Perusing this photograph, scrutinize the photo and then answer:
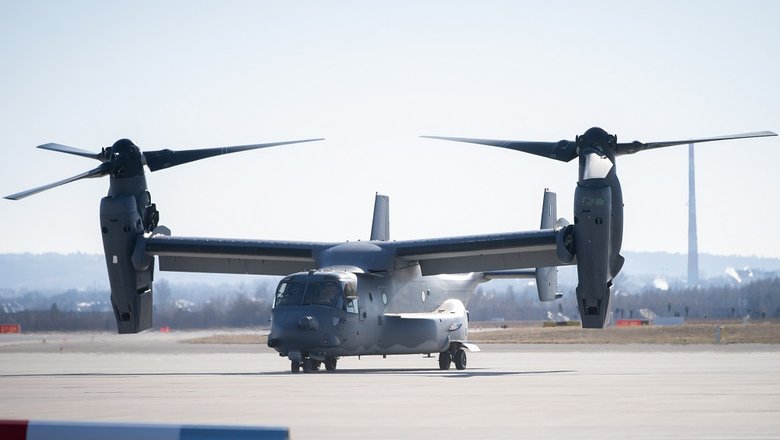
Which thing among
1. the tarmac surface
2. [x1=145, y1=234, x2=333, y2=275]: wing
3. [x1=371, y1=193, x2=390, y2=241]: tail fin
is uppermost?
[x1=371, y1=193, x2=390, y2=241]: tail fin

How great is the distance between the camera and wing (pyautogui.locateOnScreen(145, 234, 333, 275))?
3228 centimetres

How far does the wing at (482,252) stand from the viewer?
30.5 metres

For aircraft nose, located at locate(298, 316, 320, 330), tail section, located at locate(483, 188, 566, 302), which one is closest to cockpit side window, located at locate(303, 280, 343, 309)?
aircraft nose, located at locate(298, 316, 320, 330)

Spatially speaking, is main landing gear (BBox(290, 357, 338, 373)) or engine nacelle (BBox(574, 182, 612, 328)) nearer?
engine nacelle (BBox(574, 182, 612, 328))

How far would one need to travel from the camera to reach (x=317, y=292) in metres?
29.8

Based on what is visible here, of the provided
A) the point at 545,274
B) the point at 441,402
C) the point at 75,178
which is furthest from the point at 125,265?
the point at 441,402

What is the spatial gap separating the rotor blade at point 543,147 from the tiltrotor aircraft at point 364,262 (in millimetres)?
30

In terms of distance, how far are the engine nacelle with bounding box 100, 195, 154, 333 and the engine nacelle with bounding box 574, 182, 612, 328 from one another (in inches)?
447

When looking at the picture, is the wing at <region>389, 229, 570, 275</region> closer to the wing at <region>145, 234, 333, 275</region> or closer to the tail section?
the wing at <region>145, 234, 333, 275</region>

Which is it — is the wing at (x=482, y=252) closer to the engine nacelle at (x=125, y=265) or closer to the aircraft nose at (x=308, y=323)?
the aircraft nose at (x=308, y=323)

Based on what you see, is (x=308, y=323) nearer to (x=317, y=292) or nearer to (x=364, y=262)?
(x=317, y=292)

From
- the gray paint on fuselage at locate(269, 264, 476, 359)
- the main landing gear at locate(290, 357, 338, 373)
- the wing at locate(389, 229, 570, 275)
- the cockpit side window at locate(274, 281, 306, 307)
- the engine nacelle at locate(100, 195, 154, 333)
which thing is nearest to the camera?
the main landing gear at locate(290, 357, 338, 373)

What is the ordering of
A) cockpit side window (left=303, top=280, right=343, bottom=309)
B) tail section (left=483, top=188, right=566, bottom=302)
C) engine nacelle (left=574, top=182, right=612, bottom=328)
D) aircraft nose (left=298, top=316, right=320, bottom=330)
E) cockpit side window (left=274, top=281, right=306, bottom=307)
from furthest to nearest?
tail section (left=483, top=188, right=566, bottom=302) < cockpit side window (left=274, top=281, right=306, bottom=307) < cockpit side window (left=303, top=280, right=343, bottom=309) < aircraft nose (left=298, top=316, right=320, bottom=330) < engine nacelle (left=574, top=182, right=612, bottom=328)

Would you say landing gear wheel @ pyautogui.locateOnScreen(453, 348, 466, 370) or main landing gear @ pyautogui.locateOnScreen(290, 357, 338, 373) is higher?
landing gear wheel @ pyautogui.locateOnScreen(453, 348, 466, 370)
